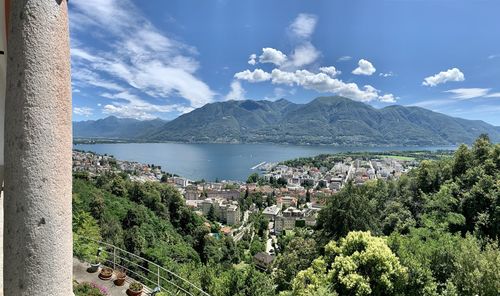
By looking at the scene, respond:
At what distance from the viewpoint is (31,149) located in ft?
4.13

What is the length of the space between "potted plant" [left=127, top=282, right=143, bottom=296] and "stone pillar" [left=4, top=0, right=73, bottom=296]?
3239 mm

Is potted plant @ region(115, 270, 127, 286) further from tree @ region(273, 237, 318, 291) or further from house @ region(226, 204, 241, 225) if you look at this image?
house @ region(226, 204, 241, 225)

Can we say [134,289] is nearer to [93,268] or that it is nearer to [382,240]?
[93,268]

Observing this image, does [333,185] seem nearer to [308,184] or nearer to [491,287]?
[308,184]

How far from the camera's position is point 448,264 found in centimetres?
673

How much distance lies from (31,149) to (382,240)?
23.6ft

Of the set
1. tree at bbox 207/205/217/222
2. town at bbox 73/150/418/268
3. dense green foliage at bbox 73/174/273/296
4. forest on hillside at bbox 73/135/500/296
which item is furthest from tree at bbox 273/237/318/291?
tree at bbox 207/205/217/222

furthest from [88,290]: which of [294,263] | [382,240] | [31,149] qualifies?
[294,263]

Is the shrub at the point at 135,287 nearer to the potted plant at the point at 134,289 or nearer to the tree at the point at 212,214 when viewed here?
the potted plant at the point at 134,289

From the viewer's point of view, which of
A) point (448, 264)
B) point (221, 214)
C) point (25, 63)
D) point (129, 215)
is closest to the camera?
point (25, 63)

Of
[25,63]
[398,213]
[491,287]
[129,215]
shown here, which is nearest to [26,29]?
[25,63]

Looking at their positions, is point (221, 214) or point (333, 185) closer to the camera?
point (221, 214)

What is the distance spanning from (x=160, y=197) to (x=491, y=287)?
24967mm

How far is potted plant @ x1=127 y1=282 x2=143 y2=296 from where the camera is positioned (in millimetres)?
4207
